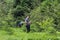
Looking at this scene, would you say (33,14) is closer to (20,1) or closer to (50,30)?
(20,1)

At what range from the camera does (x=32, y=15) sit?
2531 cm

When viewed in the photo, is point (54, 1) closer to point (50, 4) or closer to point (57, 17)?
point (50, 4)

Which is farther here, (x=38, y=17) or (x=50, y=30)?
(x=38, y=17)

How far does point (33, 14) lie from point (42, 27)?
15.0 ft

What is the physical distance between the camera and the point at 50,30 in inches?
739

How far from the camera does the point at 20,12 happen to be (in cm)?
2761

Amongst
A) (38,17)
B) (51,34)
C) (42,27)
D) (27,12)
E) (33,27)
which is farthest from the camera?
(27,12)

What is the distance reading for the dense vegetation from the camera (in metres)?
20.3

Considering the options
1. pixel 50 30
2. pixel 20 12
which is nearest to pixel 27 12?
pixel 20 12

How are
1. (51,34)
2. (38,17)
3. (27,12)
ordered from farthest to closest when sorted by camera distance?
(27,12) < (38,17) < (51,34)

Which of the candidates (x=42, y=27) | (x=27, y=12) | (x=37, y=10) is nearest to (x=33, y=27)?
(x=42, y=27)

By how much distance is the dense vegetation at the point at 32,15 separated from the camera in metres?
20.3

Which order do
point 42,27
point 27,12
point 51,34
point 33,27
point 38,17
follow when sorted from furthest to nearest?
point 27,12, point 38,17, point 33,27, point 42,27, point 51,34

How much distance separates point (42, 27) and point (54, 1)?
5.08 meters
